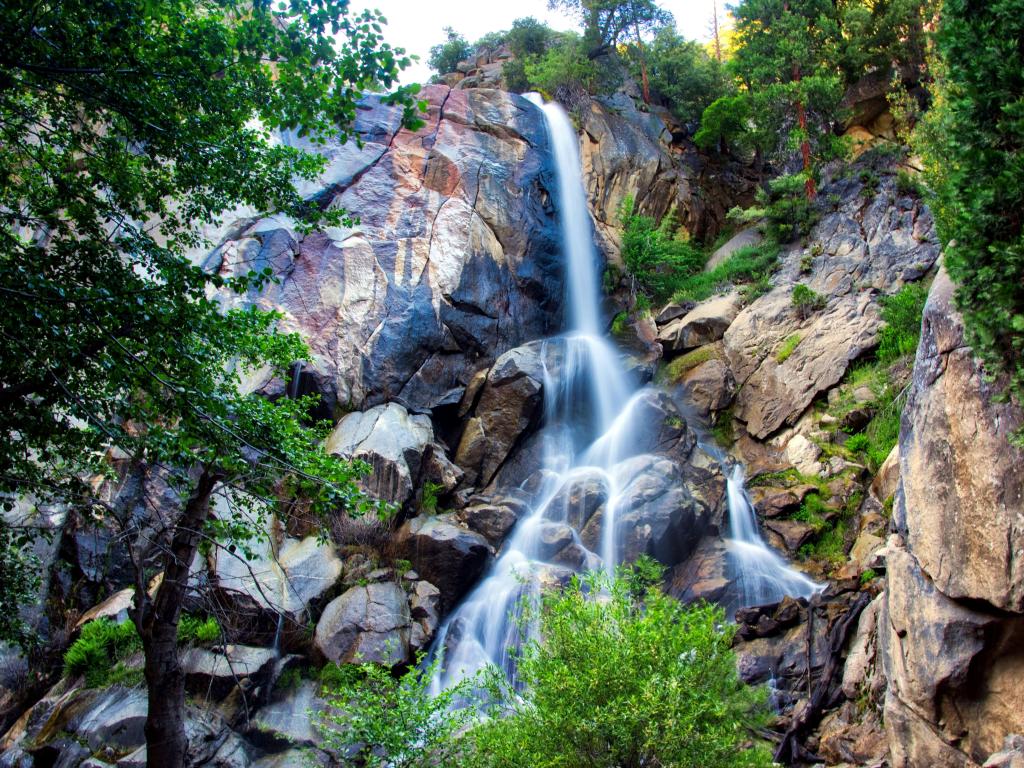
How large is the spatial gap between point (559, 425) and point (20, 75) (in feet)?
48.1

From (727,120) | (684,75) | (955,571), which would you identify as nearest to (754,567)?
(955,571)

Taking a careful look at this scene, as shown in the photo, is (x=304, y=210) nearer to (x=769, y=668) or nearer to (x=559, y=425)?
(x=769, y=668)

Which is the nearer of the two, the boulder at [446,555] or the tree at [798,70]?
the boulder at [446,555]

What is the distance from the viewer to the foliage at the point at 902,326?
16484 mm

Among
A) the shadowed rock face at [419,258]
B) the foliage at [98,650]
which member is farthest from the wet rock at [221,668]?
the shadowed rock face at [419,258]

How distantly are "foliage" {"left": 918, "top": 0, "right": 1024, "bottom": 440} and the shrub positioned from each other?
13329 millimetres

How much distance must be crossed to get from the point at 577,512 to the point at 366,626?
5320 mm

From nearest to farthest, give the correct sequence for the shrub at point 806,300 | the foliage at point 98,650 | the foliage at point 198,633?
1. the foliage at point 98,650
2. the foliage at point 198,633
3. the shrub at point 806,300

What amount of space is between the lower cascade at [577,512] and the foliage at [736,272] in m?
3.55

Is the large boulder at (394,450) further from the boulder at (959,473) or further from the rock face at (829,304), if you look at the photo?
the boulder at (959,473)

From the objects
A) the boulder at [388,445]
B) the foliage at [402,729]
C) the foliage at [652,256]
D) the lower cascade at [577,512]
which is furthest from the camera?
the foliage at [652,256]

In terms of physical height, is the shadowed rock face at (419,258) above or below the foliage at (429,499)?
above

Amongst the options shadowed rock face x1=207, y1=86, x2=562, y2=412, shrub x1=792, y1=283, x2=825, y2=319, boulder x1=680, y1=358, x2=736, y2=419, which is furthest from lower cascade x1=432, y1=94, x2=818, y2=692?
shrub x1=792, y1=283, x2=825, y2=319

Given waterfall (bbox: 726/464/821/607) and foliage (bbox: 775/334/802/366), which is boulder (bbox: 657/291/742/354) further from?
waterfall (bbox: 726/464/821/607)
